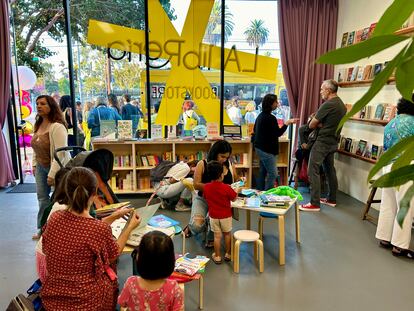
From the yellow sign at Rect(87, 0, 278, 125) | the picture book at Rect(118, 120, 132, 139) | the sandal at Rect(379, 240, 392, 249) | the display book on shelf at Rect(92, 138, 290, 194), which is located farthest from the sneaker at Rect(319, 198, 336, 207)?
the picture book at Rect(118, 120, 132, 139)

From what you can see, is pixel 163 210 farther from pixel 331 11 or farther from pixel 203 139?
pixel 331 11

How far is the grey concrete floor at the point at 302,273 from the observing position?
2.52 m

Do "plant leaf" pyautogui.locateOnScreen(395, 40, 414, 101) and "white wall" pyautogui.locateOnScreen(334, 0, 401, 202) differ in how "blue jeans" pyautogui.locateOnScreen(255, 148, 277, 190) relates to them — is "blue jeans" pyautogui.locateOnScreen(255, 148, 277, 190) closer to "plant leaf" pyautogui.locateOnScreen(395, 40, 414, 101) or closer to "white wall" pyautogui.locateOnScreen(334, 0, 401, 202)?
"white wall" pyautogui.locateOnScreen(334, 0, 401, 202)

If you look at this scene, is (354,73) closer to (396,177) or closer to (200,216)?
(200,216)

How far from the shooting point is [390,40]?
0.32m

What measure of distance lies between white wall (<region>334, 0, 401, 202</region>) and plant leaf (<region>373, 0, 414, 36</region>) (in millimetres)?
4208

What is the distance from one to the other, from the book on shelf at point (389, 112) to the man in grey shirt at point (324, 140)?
A: 478 mm

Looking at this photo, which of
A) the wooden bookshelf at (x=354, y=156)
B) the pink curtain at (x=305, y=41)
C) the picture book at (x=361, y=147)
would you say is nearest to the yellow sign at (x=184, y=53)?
the pink curtain at (x=305, y=41)

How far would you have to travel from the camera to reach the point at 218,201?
2951 millimetres

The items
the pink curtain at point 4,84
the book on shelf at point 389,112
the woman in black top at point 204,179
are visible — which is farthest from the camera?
the pink curtain at point 4,84

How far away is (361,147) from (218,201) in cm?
260

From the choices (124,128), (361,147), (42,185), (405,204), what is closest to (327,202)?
(361,147)

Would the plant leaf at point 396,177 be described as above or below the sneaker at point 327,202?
above

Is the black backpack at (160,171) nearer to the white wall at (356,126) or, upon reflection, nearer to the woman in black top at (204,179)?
the woman in black top at (204,179)
